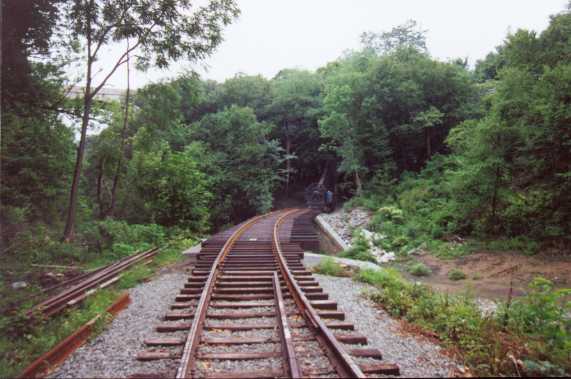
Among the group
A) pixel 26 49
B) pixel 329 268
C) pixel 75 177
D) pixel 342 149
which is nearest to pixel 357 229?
pixel 329 268

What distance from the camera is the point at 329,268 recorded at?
8039mm

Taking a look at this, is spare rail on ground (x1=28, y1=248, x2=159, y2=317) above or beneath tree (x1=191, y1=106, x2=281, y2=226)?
beneath

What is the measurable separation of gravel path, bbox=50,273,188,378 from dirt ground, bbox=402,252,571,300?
21.8ft

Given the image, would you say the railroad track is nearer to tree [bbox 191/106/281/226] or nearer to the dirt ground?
the dirt ground

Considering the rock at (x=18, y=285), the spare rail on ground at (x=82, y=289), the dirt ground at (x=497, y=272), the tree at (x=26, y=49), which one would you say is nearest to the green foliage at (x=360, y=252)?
the dirt ground at (x=497, y=272)

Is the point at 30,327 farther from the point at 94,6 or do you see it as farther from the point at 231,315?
the point at 94,6

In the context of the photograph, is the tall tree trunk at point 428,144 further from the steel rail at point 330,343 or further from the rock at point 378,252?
the steel rail at point 330,343

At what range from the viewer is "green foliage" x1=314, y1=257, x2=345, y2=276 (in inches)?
313

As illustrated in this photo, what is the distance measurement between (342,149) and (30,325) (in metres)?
20.9

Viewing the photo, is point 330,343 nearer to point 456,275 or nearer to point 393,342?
point 393,342

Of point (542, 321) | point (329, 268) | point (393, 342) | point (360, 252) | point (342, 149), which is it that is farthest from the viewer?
point (342, 149)

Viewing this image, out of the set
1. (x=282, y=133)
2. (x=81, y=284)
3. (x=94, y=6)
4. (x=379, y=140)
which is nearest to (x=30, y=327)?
(x=81, y=284)

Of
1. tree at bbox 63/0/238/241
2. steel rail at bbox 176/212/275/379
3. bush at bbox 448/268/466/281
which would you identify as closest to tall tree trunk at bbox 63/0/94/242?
tree at bbox 63/0/238/241

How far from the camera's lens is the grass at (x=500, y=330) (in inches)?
126
